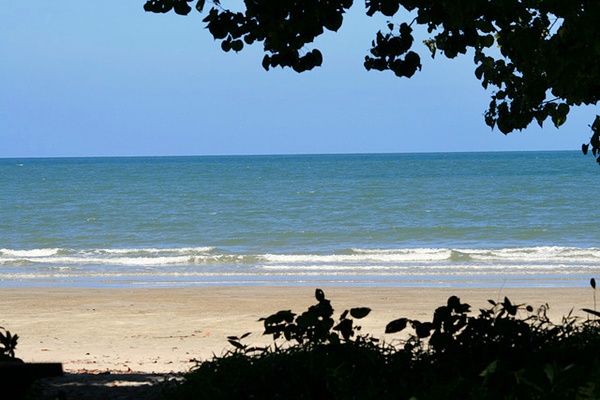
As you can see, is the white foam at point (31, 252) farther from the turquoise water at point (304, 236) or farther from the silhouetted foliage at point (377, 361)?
the silhouetted foliage at point (377, 361)

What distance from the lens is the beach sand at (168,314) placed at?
10484 millimetres

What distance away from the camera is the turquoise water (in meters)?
19.8

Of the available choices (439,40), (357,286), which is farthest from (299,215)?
(439,40)

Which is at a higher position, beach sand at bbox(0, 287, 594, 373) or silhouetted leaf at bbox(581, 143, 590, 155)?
silhouetted leaf at bbox(581, 143, 590, 155)

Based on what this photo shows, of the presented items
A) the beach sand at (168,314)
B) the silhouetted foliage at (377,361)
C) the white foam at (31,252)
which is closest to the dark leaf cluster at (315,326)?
the silhouetted foliage at (377,361)

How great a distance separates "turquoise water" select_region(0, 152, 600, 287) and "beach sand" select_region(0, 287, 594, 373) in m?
1.57

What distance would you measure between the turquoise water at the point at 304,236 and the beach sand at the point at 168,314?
1571 millimetres

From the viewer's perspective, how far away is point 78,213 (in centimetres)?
4409

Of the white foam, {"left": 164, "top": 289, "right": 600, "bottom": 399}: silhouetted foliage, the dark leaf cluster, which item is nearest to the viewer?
{"left": 164, "top": 289, "right": 600, "bottom": 399}: silhouetted foliage

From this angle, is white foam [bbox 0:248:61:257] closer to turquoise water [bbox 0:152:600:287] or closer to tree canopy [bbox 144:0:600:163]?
turquoise water [bbox 0:152:600:287]

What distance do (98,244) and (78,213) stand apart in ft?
50.8

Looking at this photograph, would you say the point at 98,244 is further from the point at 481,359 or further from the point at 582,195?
the point at 582,195

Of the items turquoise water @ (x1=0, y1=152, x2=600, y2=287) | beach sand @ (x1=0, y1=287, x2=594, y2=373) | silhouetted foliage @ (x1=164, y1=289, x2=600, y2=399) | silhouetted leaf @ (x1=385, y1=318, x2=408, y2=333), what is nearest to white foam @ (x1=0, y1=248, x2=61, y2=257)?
turquoise water @ (x1=0, y1=152, x2=600, y2=287)

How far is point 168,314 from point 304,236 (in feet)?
55.4
